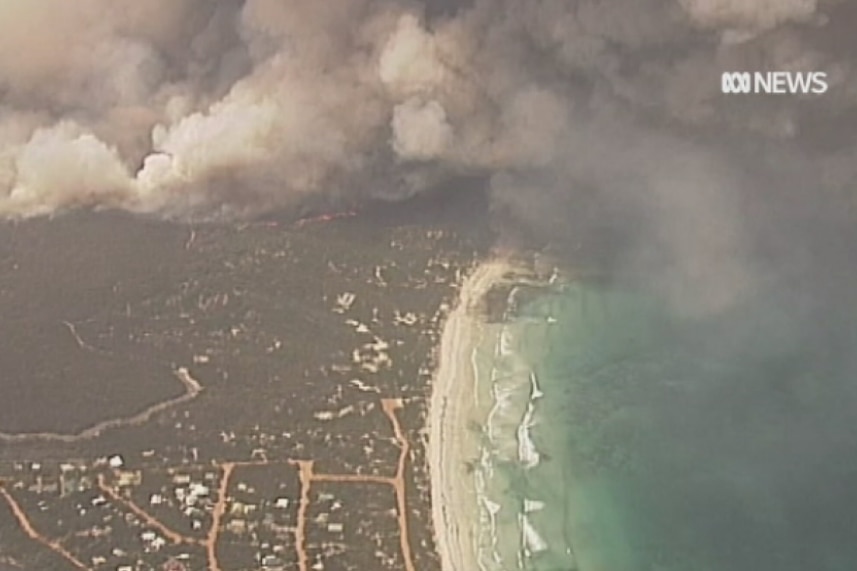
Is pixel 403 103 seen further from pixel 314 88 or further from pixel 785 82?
pixel 785 82

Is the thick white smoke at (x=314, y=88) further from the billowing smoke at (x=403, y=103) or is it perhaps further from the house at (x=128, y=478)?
the house at (x=128, y=478)

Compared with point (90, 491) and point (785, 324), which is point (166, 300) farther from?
point (785, 324)

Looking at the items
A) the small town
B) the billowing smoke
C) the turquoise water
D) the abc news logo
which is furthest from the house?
the abc news logo

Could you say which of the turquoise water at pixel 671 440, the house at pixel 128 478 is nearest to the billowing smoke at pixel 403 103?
the turquoise water at pixel 671 440

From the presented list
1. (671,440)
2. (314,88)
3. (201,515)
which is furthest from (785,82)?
(201,515)

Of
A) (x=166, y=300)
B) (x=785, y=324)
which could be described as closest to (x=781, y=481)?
(x=785, y=324)
